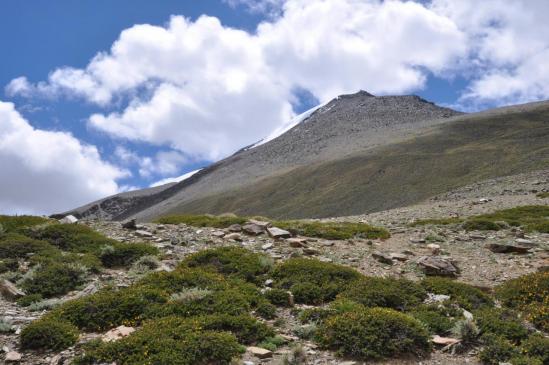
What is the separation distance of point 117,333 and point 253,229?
12380 millimetres

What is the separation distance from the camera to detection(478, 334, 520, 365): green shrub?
30.7 ft

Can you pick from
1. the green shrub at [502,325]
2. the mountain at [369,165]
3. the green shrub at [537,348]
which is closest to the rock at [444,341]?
the green shrub at [502,325]

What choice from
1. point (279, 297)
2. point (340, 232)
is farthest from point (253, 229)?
point (279, 297)

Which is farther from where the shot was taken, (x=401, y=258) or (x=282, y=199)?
(x=282, y=199)

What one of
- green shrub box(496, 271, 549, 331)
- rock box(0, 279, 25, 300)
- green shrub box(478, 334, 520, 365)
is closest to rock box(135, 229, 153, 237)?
rock box(0, 279, 25, 300)

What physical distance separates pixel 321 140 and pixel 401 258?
140490 millimetres

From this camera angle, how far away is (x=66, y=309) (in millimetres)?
11320

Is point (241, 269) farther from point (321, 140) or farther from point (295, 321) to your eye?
point (321, 140)

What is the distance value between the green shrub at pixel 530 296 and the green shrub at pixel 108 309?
28.5 feet

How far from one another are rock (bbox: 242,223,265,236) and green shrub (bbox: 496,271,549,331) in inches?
418

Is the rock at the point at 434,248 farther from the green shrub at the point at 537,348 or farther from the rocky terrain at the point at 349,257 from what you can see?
the green shrub at the point at 537,348

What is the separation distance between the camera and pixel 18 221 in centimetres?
2245

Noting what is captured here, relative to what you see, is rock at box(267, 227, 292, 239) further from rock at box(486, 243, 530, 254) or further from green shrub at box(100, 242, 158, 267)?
rock at box(486, 243, 530, 254)

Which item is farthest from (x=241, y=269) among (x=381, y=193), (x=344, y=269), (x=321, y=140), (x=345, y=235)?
(x=321, y=140)
